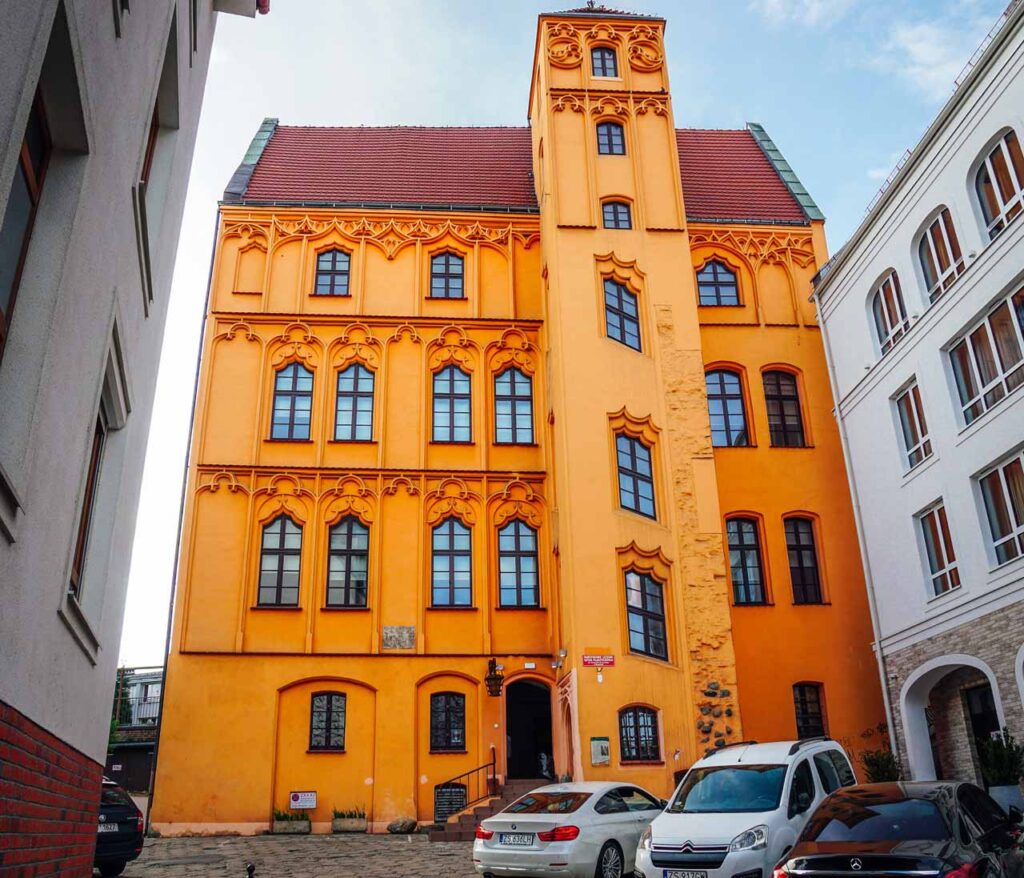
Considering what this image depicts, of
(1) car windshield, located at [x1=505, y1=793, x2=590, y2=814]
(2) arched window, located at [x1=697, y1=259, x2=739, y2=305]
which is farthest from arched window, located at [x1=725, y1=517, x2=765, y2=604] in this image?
(1) car windshield, located at [x1=505, y1=793, x2=590, y2=814]

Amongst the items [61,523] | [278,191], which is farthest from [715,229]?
[61,523]

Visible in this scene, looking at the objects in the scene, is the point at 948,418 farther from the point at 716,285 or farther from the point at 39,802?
the point at 39,802

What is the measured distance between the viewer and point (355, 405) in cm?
2675

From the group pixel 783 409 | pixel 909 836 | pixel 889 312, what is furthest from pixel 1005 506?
pixel 909 836

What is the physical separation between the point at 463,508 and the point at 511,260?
328 inches

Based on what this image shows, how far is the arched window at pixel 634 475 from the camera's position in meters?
23.3

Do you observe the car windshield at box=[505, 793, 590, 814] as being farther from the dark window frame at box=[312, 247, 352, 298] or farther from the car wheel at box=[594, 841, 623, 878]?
the dark window frame at box=[312, 247, 352, 298]

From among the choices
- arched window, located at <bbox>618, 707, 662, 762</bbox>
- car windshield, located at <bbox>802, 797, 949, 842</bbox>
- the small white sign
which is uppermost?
arched window, located at <bbox>618, 707, 662, 762</bbox>

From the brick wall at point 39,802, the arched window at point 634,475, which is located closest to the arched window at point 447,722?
the arched window at point 634,475

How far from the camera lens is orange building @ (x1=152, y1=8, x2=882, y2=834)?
73.8 ft

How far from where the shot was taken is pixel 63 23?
4953mm

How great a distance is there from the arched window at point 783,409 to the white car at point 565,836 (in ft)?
51.3

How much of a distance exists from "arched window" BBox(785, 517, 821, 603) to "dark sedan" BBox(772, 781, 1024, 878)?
52.6ft

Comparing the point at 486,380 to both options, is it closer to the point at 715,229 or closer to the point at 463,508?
the point at 463,508
